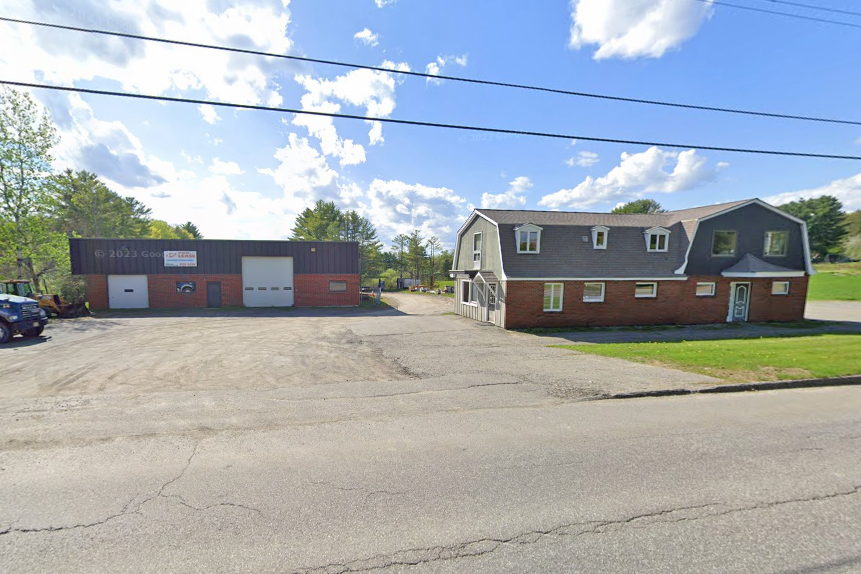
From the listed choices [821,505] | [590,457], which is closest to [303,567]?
[590,457]

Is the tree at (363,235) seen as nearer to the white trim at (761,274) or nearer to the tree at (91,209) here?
the tree at (91,209)

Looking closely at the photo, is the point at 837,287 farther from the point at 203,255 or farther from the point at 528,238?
the point at 203,255

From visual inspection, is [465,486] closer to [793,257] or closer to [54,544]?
[54,544]

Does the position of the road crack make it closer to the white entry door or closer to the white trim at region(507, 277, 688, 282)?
the white trim at region(507, 277, 688, 282)

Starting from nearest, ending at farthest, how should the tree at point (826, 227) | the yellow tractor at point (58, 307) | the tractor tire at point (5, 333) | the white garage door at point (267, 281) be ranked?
the tractor tire at point (5, 333)
the yellow tractor at point (58, 307)
the white garage door at point (267, 281)
the tree at point (826, 227)

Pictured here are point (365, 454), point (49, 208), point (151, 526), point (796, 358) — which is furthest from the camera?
point (49, 208)

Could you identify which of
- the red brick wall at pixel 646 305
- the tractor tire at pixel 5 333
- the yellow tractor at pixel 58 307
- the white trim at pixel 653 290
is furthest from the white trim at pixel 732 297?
the yellow tractor at pixel 58 307

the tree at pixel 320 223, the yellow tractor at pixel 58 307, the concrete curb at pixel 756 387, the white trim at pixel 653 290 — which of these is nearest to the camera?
the concrete curb at pixel 756 387

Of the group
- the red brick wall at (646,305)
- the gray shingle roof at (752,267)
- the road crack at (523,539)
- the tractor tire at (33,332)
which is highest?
the gray shingle roof at (752,267)

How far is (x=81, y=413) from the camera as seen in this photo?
6.07 m

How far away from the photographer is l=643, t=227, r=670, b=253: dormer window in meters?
19.5

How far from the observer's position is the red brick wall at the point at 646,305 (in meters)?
17.6

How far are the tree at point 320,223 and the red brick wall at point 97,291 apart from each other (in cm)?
3158

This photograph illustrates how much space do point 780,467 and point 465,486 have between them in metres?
4.20
